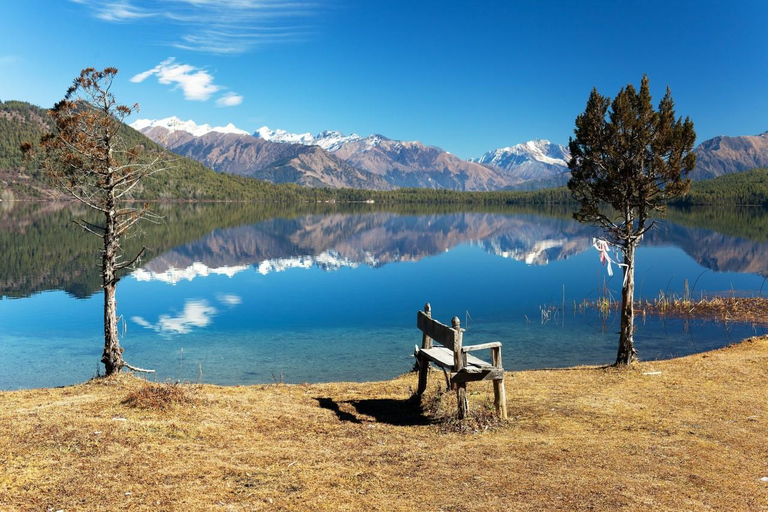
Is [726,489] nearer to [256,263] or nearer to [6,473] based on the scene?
[6,473]

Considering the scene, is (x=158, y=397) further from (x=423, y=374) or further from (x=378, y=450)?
(x=423, y=374)

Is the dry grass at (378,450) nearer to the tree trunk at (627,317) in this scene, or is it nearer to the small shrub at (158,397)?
the small shrub at (158,397)

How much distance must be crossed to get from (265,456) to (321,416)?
409cm

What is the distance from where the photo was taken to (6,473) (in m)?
11.1

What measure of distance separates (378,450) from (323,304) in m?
38.1

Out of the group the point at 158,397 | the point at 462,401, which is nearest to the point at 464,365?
the point at 462,401

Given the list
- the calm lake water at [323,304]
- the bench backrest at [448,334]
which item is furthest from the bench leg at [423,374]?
the calm lake water at [323,304]

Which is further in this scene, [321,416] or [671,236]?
[671,236]

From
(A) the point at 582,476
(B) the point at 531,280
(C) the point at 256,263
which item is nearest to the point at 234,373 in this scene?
(A) the point at 582,476

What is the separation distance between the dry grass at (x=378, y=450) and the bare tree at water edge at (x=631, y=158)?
705cm

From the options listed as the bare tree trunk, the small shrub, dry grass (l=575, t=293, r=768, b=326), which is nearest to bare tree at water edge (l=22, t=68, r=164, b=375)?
the bare tree trunk

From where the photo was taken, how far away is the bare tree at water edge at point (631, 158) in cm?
2405

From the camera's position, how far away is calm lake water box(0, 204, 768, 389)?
106 ft

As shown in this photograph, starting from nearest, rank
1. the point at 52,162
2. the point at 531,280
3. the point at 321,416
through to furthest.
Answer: the point at 321,416
the point at 52,162
the point at 531,280
